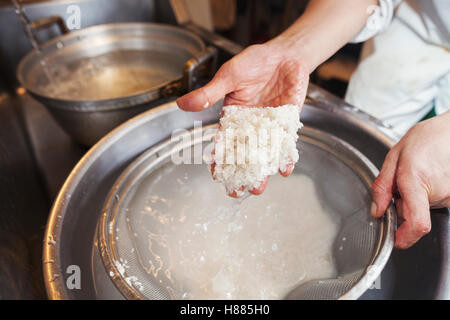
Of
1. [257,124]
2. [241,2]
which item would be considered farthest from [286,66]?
[241,2]

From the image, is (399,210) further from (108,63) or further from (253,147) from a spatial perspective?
(108,63)

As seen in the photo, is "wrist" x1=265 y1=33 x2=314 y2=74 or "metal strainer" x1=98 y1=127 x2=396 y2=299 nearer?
"metal strainer" x1=98 y1=127 x2=396 y2=299

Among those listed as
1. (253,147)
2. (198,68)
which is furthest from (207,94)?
(198,68)

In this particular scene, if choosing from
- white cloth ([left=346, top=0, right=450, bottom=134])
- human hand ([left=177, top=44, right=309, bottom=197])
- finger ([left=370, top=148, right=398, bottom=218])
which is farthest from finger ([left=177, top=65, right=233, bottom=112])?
white cloth ([left=346, top=0, right=450, bottom=134])

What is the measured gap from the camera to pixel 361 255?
0.62 m

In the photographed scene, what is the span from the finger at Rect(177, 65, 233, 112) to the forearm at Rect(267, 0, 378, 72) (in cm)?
19

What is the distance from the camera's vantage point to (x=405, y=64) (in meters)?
0.98

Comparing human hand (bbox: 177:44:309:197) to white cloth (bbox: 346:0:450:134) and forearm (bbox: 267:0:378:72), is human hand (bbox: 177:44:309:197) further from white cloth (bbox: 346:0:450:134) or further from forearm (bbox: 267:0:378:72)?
white cloth (bbox: 346:0:450:134)

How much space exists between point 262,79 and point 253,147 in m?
0.26

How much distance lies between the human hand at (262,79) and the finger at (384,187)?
0.26 meters

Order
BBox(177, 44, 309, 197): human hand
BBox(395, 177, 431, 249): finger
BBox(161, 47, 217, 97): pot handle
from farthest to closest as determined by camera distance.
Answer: BBox(161, 47, 217, 97): pot handle, BBox(177, 44, 309, 197): human hand, BBox(395, 177, 431, 249): finger

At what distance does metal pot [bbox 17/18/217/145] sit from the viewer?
3.10 feet
